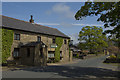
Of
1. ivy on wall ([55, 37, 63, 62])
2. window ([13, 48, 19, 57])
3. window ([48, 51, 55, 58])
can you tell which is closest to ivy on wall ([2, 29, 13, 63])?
window ([13, 48, 19, 57])

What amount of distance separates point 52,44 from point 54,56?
2.68 m

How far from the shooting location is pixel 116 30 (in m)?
9.63

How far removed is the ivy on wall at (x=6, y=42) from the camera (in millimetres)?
17516

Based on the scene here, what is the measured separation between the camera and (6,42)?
706 inches

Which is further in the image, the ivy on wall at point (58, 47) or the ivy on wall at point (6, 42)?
the ivy on wall at point (58, 47)

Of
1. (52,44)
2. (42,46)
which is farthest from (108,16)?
(52,44)

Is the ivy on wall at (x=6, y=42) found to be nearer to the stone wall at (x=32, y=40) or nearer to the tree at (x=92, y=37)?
the stone wall at (x=32, y=40)

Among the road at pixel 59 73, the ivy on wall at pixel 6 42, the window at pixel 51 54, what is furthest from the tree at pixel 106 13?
the window at pixel 51 54

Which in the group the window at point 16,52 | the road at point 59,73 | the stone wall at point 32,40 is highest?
the stone wall at point 32,40

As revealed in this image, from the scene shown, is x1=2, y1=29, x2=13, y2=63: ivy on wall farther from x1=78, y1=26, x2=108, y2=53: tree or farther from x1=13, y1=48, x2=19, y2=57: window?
x1=78, y1=26, x2=108, y2=53: tree

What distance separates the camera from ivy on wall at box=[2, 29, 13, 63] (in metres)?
17.5

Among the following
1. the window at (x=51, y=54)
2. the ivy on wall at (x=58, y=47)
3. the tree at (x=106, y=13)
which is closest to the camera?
the tree at (x=106, y=13)

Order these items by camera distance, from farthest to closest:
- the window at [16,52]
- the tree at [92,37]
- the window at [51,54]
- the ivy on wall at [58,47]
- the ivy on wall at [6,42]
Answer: the tree at [92,37]
the ivy on wall at [58,47]
the window at [51,54]
the window at [16,52]
the ivy on wall at [6,42]

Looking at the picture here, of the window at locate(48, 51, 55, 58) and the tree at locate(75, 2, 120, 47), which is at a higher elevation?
the tree at locate(75, 2, 120, 47)
